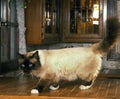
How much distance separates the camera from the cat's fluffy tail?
9.20ft

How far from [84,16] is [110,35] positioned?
1.58m

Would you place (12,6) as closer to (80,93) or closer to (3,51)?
(3,51)

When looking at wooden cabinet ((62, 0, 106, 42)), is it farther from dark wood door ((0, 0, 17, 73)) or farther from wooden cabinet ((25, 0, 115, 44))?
dark wood door ((0, 0, 17, 73))

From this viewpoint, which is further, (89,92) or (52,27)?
(52,27)

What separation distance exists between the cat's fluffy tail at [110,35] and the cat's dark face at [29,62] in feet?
1.84

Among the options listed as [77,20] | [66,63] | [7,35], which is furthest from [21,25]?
[66,63]

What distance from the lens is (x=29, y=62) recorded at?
104 inches

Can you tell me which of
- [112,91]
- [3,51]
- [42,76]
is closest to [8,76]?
[3,51]

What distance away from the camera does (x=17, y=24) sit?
3.92m

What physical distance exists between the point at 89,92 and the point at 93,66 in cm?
25

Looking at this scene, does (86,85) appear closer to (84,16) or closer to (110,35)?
(110,35)

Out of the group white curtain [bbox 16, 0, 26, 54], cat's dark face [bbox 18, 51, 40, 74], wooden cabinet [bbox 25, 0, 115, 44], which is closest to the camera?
cat's dark face [bbox 18, 51, 40, 74]

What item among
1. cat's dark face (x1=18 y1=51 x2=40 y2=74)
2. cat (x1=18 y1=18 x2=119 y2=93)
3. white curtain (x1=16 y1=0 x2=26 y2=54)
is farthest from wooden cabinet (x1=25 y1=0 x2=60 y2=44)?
cat's dark face (x1=18 y1=51 x2=40 y2=74)

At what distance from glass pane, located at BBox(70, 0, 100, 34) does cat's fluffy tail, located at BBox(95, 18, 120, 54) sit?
1.49m
